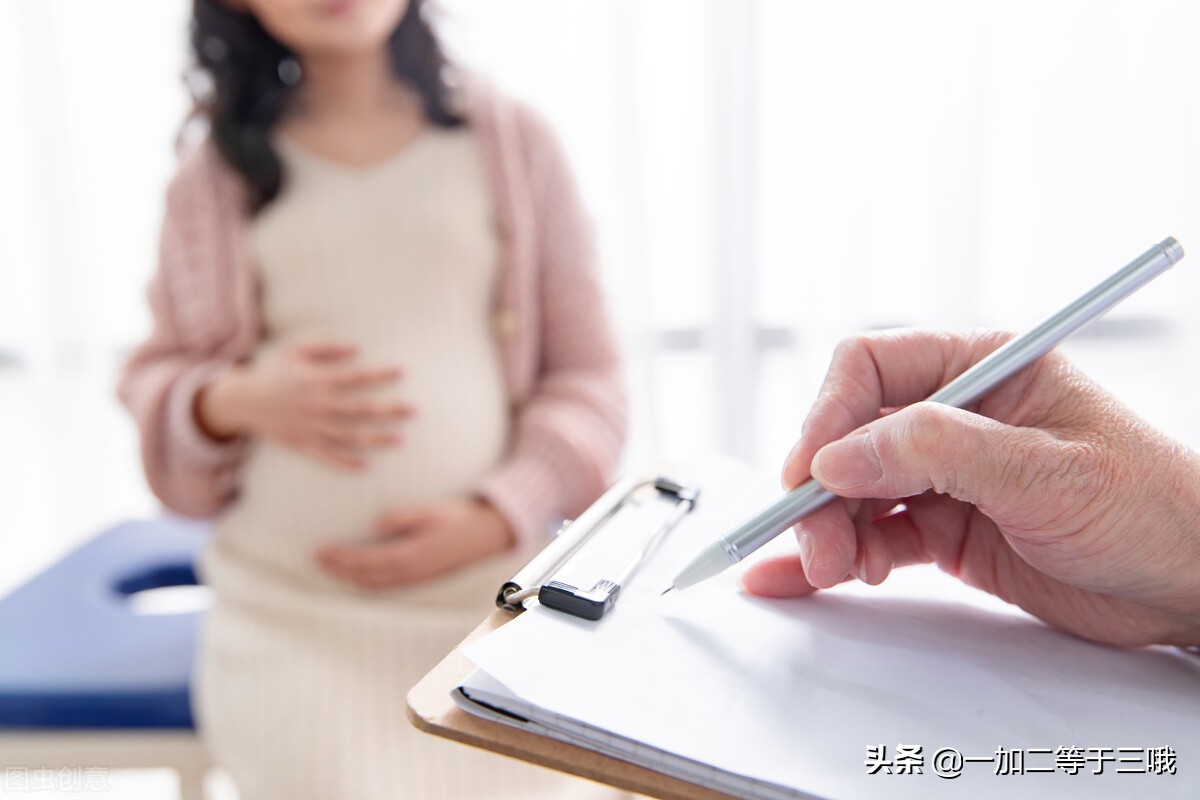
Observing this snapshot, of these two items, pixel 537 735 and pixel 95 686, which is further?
pixel 95 686

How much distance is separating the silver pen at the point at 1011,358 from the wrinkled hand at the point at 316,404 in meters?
0.45

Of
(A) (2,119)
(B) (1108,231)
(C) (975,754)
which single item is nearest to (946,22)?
(B) (1108,231)

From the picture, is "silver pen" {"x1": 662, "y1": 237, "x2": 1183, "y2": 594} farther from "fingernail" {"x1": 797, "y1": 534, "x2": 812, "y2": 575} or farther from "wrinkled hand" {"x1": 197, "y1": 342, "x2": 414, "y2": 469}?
"wrinkled hand" {"x1": 197, "y1": 342, "x2": 414, "y2": 469}

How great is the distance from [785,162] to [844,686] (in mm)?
891

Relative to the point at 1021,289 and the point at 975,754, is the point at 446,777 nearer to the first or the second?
the point at 975,754

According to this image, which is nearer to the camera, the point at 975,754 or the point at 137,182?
the point at 975,754

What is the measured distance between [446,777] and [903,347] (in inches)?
18.0

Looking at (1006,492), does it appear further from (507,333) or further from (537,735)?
(507,333)

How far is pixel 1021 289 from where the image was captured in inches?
43.4

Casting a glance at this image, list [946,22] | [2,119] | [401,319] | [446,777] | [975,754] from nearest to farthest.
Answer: [975,754], [446,777], [401,319], [946,22], [2,119]

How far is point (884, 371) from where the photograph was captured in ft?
1.36

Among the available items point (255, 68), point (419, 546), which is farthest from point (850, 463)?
point (255, 68)

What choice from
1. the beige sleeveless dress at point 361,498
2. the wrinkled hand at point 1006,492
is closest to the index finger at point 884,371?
the wrinkled hand at point 1006,492

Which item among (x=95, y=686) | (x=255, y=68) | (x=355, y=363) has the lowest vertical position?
(x=95, y=686)
